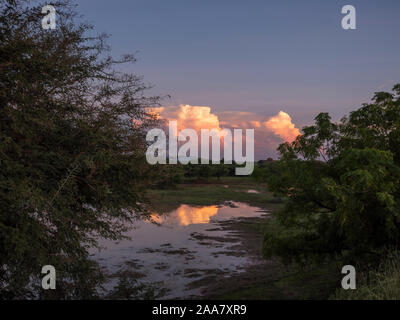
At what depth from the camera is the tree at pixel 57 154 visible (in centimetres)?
616

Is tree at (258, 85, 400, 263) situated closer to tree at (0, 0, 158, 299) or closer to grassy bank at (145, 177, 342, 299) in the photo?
grassy bank at (145, 177, 342, 299)

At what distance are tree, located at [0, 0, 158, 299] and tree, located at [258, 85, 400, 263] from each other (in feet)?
14.4

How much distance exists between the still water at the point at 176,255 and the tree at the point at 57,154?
260cm

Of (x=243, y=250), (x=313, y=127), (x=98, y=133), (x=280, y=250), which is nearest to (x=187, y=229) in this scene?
(x=243, y=250)

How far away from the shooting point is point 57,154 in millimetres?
6969

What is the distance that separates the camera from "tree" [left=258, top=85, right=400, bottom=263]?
24.9 feet

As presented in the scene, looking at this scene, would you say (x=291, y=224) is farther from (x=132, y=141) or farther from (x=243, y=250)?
(x=243, y=250)

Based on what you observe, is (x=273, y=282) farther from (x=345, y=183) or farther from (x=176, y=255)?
(x=345, y=183)

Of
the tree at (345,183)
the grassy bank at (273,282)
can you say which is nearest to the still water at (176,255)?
the grassy bank at (273,282)

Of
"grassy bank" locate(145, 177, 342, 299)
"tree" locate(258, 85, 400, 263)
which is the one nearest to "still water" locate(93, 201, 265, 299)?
"grassy bank" locate(145, 177, 342, 299)

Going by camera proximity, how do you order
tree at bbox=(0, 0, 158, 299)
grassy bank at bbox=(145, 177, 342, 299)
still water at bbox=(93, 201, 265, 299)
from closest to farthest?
tree at bbox=(0, 0, 158, 299)
grassy bank at bbox=(145, 177, 342, 299)
still water at bbox=(93, 201, 265, 299)

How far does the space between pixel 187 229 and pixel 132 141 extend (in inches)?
772

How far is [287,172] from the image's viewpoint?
10031 millimetres

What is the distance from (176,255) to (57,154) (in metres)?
13.7
